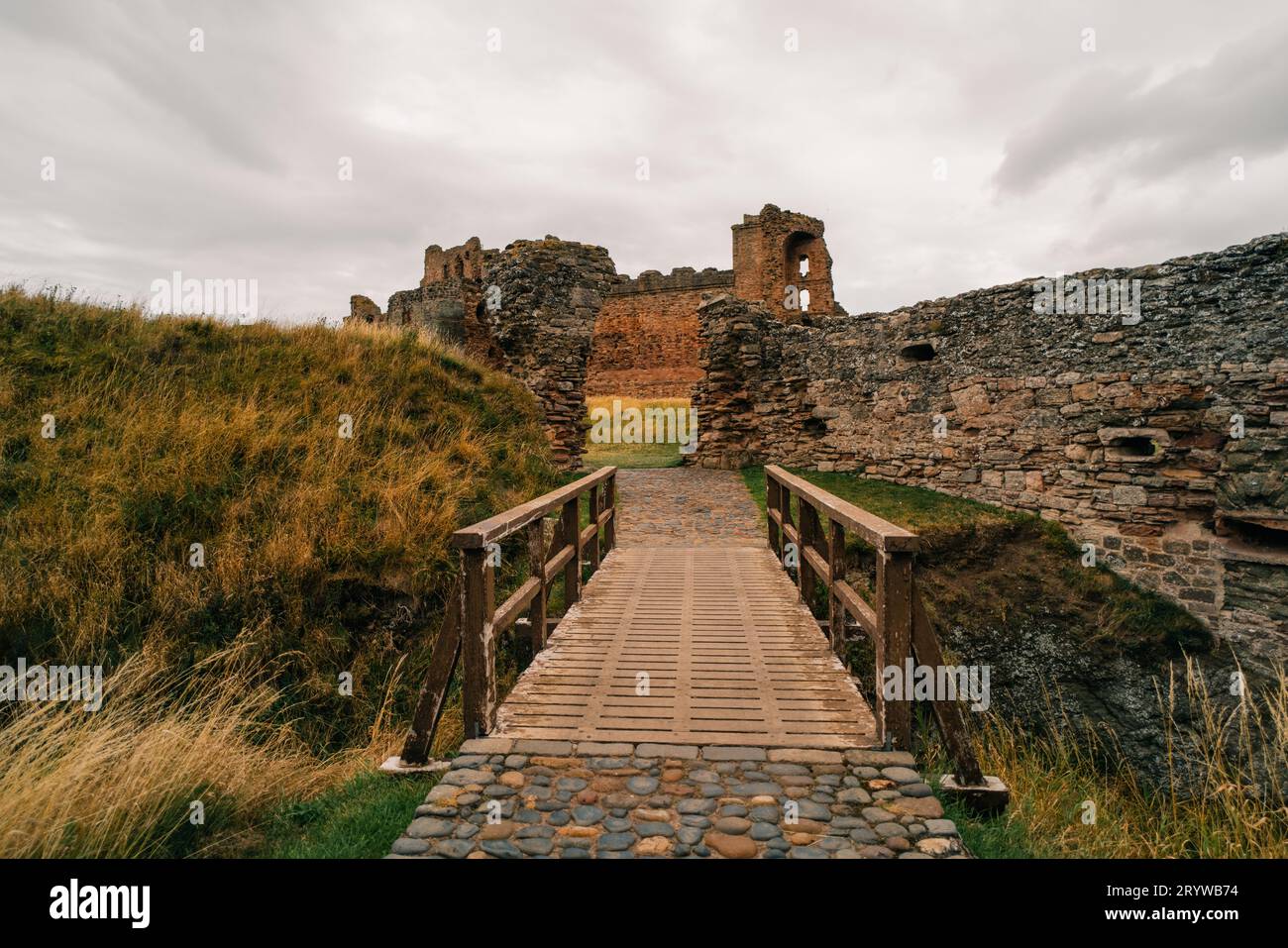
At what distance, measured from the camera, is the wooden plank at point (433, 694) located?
361 centimetres

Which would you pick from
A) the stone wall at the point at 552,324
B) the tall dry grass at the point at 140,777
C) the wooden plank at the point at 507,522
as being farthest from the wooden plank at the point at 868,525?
the stone wall at the point at 552,324

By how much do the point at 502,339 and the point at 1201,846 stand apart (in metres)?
13.4

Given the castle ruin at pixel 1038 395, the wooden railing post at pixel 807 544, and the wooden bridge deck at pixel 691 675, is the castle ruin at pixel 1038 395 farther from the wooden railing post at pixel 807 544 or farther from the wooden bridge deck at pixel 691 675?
the wooden bridge deck at pixel 691 675

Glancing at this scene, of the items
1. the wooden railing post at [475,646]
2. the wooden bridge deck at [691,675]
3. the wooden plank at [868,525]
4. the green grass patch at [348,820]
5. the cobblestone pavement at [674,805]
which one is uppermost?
the wooden plank at [868,525]

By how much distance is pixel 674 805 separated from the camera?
2.98 metres

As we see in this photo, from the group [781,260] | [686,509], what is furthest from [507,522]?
[781,260]

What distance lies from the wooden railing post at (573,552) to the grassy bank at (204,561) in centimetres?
122

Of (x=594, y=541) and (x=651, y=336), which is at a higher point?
(x=651, y=336)

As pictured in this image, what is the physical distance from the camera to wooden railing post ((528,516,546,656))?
5031 millimetres

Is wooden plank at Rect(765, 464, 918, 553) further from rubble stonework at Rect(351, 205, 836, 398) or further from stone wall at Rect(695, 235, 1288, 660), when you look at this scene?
rubble stonework at Rect(351, 205, 836, 398)

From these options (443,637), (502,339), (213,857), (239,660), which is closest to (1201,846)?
(443,637)

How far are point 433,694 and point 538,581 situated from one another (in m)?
1.47

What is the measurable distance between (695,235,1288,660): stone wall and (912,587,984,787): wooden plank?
6336 mm

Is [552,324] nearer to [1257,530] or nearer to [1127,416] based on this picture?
[1127,416]
